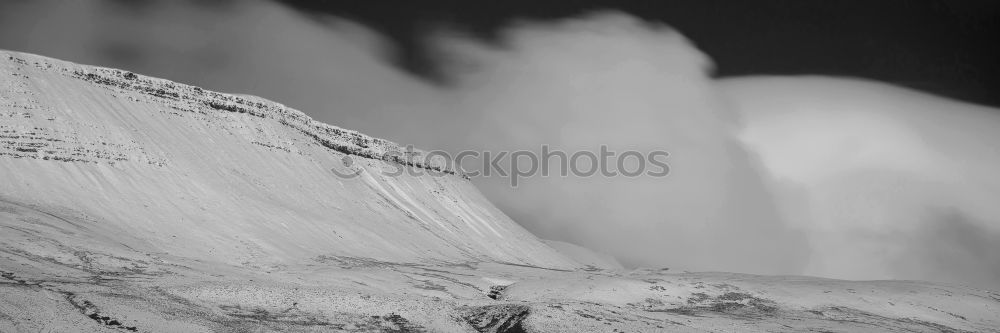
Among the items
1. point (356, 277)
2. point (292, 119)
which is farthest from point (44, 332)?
point (292, 119)

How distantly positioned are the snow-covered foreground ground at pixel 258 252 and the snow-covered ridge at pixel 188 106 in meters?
0.46

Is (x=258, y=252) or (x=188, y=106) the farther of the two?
(x=188, y=106)

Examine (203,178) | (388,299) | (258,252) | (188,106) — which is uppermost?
(188,106)

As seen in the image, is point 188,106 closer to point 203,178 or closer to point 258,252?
point 203,178

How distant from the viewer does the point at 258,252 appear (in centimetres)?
9638

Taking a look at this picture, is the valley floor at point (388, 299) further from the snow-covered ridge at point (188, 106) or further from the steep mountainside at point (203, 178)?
the snow-covered ridge at point (188, 106)

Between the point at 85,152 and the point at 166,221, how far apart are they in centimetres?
2005

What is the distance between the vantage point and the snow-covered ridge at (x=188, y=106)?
10550 centimetres

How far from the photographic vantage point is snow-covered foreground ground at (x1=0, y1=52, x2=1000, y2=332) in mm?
50688

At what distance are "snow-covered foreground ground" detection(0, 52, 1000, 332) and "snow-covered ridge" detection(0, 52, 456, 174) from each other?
17.9 inches

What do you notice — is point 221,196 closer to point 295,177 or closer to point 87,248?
point 295,177

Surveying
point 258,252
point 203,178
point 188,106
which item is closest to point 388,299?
point 258,252

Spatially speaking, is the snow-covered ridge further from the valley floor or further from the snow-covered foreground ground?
the valley floor

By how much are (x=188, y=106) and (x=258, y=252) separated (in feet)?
200
